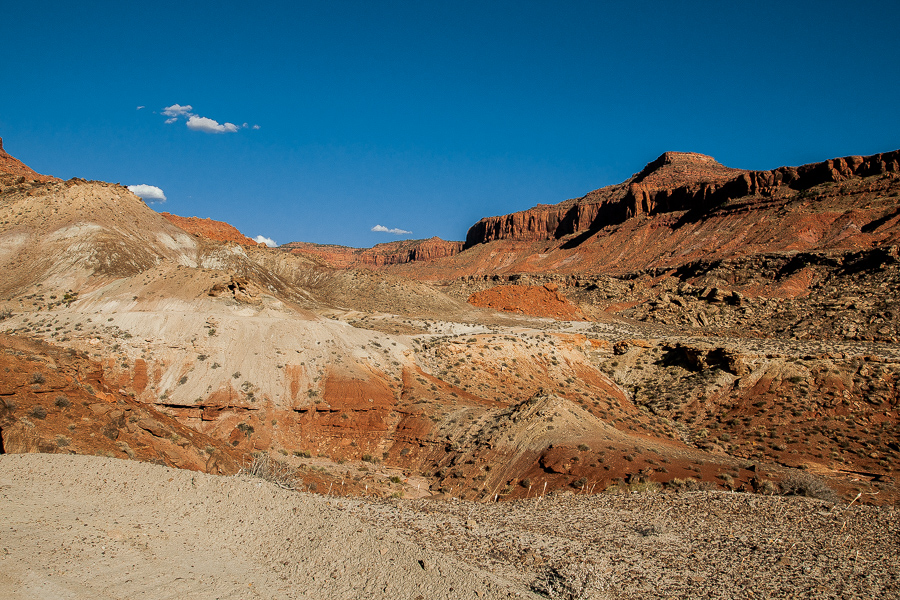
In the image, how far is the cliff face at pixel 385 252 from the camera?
515ft

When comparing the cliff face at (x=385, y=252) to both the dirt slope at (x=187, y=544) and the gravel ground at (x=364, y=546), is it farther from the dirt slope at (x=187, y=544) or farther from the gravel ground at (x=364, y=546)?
the dirt slope at (x=187, y=544)

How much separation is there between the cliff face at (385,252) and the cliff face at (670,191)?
9466mm

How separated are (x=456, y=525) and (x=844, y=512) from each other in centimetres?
767

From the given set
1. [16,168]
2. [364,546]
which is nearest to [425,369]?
[364,546]

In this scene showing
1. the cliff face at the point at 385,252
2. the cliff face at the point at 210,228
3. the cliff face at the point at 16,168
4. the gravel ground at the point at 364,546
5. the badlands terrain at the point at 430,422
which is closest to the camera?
the gravel ground at the point at 364,546

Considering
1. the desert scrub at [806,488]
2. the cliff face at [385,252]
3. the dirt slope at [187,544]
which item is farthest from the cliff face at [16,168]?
the cliff face at [385,252]

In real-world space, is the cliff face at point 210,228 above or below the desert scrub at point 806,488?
above

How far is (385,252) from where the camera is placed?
17700cm

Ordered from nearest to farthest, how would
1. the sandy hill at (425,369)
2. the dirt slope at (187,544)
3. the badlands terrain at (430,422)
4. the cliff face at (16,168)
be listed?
the dirt slope at (187,544) < the badlands terrain at (430,422) < the sandy hill at (425,369) < the cliff face at (16,168)

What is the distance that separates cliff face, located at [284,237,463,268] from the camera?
15700 centimetres

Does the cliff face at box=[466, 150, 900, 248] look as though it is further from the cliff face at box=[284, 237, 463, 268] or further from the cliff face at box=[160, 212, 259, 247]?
the cliff face at box=[160, 212, 259, 247]

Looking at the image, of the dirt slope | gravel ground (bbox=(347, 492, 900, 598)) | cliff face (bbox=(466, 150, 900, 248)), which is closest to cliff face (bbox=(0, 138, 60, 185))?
the dirt slope

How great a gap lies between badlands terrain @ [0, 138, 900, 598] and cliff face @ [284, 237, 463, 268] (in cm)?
9747

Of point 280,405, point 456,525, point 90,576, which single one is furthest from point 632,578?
point 280,405
